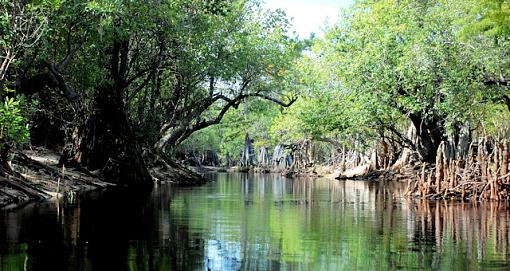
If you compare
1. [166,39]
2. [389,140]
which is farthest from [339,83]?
[166,39]

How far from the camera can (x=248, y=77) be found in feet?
103

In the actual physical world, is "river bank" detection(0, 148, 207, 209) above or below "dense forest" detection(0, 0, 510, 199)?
below

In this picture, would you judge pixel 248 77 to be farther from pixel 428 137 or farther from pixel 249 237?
pixel 249 237

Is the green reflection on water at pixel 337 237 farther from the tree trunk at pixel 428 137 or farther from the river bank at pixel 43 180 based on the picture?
the tree trunk at pixel 428 137

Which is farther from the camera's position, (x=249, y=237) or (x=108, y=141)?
(x=108, y=141)

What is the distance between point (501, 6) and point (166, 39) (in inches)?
476

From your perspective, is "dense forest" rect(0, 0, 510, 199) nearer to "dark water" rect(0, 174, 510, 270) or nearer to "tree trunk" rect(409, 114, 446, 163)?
"tree trunk" rect(409, 114, 446, 163)

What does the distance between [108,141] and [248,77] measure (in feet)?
27.6

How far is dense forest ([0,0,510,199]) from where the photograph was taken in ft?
60.9

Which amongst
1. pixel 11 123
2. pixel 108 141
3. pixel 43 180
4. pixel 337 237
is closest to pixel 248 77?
pixel 108 141

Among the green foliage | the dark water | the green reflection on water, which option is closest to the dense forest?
the green foliage

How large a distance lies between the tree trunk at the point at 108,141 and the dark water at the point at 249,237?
6999 millimetres

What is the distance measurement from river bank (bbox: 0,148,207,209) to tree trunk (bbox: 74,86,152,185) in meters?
0.45

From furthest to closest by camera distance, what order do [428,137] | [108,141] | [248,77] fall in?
[428,137] → [248,77] → [108,141]
